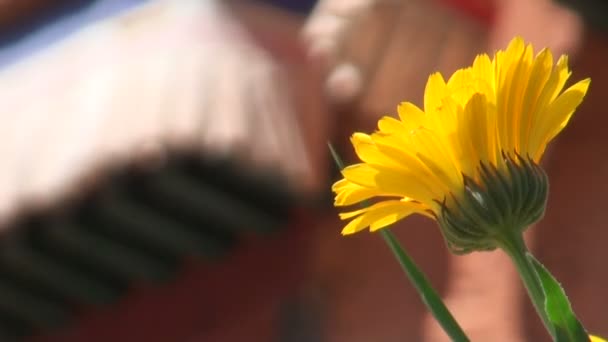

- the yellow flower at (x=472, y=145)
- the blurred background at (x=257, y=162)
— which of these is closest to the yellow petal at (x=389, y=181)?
the yellow flower at (x=472, y=145)

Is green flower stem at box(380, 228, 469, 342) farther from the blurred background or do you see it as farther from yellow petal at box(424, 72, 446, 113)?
the blurred background

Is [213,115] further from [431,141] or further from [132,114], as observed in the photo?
[431,141]

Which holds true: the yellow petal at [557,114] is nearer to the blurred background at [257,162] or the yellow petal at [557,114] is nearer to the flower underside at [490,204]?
the flower underside at [490,204]

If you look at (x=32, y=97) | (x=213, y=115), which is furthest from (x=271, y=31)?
(x=32, y=97)

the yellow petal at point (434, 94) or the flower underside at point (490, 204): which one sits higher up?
the yellow petal at point (434, 94)

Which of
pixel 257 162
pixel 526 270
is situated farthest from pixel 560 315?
pixel 257 162
